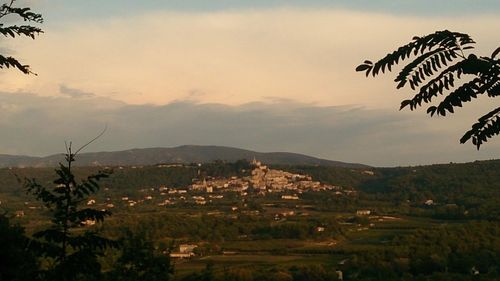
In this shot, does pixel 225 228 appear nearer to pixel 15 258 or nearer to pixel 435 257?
pixel 435 257

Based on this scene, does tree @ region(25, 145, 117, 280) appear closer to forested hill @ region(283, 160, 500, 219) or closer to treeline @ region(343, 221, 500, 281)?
treeline @ region(343, 221, 500, 281)

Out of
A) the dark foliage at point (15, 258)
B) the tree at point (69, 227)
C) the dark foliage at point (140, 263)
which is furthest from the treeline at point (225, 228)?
the tree at point (69, 227)

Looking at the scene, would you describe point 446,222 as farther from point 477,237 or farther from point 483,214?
point 477,237

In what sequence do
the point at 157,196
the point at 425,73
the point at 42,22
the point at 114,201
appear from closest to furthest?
the point at 425,73, the point at 42,22, the point at 114,201, the point at 157,196

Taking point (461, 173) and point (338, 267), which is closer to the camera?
point (338, 267)

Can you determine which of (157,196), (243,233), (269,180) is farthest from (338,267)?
(269,180)

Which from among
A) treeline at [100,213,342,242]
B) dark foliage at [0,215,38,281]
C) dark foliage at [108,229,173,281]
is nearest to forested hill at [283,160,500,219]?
treeline at [100,213,342,242]

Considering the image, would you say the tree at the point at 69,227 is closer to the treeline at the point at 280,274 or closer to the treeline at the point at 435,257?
the treeline at the point at 280,274

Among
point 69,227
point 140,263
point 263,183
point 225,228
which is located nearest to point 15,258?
point 140,263

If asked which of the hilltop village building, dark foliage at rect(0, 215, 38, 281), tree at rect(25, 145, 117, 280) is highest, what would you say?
tree at rect(25, 145, 117, 280)

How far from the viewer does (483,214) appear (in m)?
71.6

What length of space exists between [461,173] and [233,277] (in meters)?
86.6

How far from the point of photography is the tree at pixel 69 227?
7805 millimetres

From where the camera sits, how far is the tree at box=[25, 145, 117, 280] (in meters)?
7.80
